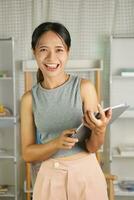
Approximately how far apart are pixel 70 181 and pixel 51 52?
0.39 m

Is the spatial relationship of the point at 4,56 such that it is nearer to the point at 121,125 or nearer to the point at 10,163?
the point at 10,163

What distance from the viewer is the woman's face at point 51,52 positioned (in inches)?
37.2

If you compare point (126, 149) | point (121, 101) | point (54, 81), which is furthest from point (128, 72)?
point (54, 81)

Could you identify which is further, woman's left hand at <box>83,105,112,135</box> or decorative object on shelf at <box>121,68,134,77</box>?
decorative object on shelf at <box>121,68,134,77</box>

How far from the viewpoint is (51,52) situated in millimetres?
944

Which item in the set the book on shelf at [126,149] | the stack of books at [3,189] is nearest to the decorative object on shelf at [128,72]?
the book on shelf at [126,149]

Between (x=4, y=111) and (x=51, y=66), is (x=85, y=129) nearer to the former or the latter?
(x=51, y=66)

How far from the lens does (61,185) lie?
0.95 metres

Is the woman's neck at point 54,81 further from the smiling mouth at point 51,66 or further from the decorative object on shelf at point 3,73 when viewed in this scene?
the decorative object on shelf at point 3,73

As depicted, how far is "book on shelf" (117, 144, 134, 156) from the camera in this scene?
2.63 metres

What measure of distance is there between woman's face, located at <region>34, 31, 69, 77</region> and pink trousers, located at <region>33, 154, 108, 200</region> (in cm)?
29

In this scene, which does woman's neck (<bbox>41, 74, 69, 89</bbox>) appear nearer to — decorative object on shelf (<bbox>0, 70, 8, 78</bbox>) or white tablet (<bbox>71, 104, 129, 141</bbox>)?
white tablet (<bbox>71, 104, 129, 141</bbox>)

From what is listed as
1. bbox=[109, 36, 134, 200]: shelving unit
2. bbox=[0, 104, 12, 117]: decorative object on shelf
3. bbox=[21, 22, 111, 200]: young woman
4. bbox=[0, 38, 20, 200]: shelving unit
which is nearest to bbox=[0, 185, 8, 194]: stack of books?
bbox=[0, 38, 20, 200]: shelving unit

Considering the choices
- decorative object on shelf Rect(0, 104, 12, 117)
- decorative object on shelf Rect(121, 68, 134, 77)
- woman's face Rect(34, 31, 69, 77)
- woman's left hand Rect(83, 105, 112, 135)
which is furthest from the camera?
decorative object on shelf Rect(0, 104, 12, 117)
